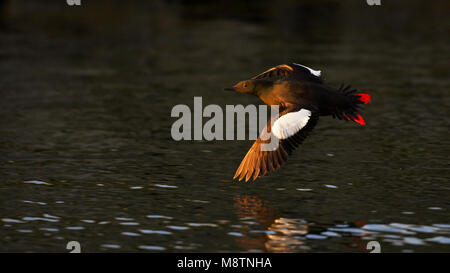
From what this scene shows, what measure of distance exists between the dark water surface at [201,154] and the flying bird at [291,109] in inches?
24.5

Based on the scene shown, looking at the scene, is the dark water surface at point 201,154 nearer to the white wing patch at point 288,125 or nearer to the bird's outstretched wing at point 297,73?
the white wing patch at point 288,125

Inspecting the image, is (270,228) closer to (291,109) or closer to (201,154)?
(291,109)

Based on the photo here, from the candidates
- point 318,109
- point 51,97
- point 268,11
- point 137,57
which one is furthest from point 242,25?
point 318,109

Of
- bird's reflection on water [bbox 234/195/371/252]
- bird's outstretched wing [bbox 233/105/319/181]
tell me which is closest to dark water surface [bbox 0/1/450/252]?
bird's reflection on water [bbox 234/195/371/252]

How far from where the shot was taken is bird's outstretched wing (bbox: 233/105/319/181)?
11438mm

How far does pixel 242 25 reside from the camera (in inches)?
1395

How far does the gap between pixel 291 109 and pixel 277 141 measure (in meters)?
0.52

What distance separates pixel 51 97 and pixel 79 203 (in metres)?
9.27

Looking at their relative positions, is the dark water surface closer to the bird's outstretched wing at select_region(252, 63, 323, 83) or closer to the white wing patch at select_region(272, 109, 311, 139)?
the white wing patch at select_region(272, 109, 311, 139)

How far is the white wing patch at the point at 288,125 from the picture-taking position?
11.4 meters
